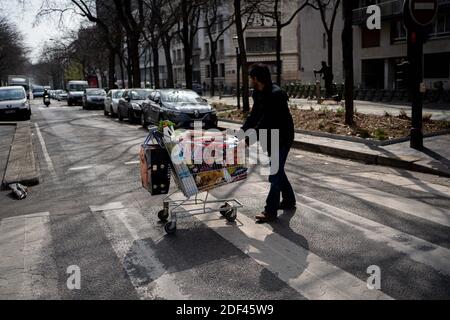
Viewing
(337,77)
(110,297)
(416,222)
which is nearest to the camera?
(110,297)

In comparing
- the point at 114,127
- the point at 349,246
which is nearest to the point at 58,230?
the point at 349,246

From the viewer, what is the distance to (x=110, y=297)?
3959 mm

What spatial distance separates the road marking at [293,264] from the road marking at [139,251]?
847 millimetres

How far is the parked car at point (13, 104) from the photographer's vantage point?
24.7m

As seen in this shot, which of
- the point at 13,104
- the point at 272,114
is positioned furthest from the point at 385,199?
the point at 13,104

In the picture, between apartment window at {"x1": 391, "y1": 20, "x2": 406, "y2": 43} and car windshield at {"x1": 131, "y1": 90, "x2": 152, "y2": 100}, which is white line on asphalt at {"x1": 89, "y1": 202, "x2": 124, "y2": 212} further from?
apartment window at {"x1": 391, "y1": 20, "x2": 406, "y2": 43}

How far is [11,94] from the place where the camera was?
25984mm

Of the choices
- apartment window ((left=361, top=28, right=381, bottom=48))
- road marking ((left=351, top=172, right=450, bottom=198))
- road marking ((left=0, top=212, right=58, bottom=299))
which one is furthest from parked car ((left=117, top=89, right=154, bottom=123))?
apartment window ((left=361, top=28, right=381, bottom=48))

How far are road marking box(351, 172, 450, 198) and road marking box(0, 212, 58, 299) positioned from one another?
5.39 metres

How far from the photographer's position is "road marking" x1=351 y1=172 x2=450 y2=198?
23.7 feet

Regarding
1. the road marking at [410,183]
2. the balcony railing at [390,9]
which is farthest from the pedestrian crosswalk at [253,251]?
the balcony railing at [390,9]
